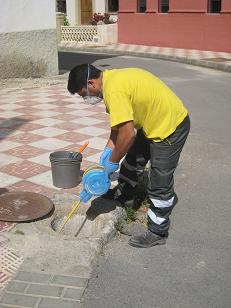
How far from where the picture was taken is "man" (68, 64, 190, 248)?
3.57 m

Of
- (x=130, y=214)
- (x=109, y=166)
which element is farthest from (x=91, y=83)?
(x=130, y=214)

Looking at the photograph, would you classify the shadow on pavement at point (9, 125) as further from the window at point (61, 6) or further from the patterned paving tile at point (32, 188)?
the window at point (61, 6)

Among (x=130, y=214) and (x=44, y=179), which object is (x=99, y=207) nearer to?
(x=130, y=214)

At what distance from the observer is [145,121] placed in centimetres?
384

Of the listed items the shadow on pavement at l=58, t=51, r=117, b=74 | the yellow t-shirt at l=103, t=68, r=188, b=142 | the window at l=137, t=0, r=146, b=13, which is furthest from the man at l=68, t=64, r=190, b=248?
the window at l=137, t=0, r=146, b=13

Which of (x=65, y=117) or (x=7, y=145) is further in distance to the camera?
(x=65, y=117)

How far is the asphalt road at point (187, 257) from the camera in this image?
3.44 metres

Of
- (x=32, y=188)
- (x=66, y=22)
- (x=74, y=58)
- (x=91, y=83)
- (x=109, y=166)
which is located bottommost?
(x=74, y=58)

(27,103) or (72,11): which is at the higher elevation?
(72,11)

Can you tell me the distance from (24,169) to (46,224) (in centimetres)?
157

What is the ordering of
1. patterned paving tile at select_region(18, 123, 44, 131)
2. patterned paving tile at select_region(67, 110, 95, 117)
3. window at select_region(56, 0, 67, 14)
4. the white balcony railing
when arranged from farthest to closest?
window at select_region(56, 0, 67, 14) → the white balcony railing → patterned paving tile at select_region(67, 110, 95, 117) → patterned paving tile at select_region(18, 123, 44, 131)

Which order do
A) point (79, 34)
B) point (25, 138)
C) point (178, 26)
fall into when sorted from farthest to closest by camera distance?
point (79, 34)
point (178, 26)
point (25, 138)

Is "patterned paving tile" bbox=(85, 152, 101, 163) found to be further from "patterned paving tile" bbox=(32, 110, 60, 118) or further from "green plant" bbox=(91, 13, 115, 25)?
"green plant" bbox=(91, 13, 115, 25)

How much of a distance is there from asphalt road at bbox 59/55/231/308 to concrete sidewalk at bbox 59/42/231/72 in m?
9.06
